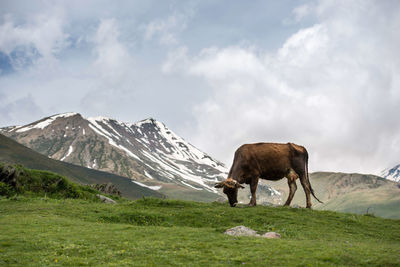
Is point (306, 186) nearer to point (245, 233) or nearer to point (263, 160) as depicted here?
point (263, 160)

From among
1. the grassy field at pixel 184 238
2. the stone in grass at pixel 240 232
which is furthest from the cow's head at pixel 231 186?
the stone in grass at pixel 240 232

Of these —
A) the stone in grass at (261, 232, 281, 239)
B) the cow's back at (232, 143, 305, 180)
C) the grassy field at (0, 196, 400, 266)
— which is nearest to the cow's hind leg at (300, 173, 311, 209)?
the cow's back at (232, 143, 305, 180)

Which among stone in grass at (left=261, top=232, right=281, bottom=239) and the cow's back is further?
the cow's back

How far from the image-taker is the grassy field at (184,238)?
13.7 meters

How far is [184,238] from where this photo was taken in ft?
58.7

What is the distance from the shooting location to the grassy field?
1373 cm

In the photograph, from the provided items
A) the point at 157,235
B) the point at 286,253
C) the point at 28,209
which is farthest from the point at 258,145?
the point at 28,209

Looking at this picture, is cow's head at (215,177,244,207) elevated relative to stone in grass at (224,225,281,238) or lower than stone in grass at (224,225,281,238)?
elevated

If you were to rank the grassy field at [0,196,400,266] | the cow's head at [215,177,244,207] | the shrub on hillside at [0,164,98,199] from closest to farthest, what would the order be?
1. the grassy field at [0,196,400,266]
2. the cow's head at [215,177,244,207]
3. the shrub on hillside at [0,164,98,199]

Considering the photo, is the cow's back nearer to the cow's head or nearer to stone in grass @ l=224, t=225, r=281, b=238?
the cow's head

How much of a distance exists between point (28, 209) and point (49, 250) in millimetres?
13566

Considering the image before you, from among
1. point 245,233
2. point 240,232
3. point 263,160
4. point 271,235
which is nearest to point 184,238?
point 240,232

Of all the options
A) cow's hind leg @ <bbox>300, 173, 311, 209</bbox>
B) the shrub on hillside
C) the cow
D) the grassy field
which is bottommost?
the grassy field

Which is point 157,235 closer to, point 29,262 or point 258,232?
point 258,232
